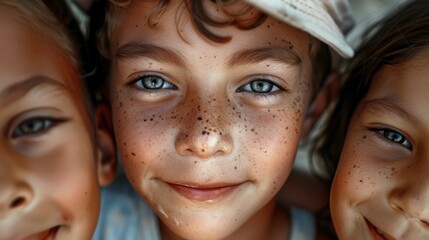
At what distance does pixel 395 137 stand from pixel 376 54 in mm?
194

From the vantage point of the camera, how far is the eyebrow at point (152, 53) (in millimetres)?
1129

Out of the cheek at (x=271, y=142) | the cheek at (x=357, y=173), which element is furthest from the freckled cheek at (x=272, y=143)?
the cheek at (x=357, y=173)

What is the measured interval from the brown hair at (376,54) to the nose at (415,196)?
0.22 metres

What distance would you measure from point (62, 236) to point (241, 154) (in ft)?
1.14

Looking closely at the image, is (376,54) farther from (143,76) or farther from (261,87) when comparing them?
(143,76)

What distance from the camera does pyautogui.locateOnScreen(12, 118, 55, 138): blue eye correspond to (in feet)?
3.59

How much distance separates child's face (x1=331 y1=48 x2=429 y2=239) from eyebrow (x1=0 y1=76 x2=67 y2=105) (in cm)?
58

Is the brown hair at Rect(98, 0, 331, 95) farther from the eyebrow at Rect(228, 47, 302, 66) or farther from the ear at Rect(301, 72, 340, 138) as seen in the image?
the ear at Rect(301, 72, 340, 138)

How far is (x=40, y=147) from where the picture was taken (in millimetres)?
1097

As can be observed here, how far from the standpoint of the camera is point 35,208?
1057 mm

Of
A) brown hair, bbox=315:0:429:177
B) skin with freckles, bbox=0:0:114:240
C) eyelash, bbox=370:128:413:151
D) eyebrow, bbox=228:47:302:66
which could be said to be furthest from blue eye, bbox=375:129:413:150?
skin with freckles, bbox=0:0:114:240

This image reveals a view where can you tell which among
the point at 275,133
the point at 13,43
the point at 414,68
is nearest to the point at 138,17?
the point at 13,43

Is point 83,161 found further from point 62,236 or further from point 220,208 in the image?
point 220,208

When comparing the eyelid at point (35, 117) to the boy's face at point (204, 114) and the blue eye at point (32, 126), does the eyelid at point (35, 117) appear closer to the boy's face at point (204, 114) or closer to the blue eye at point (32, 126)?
the blue eye at point (32, 126)
